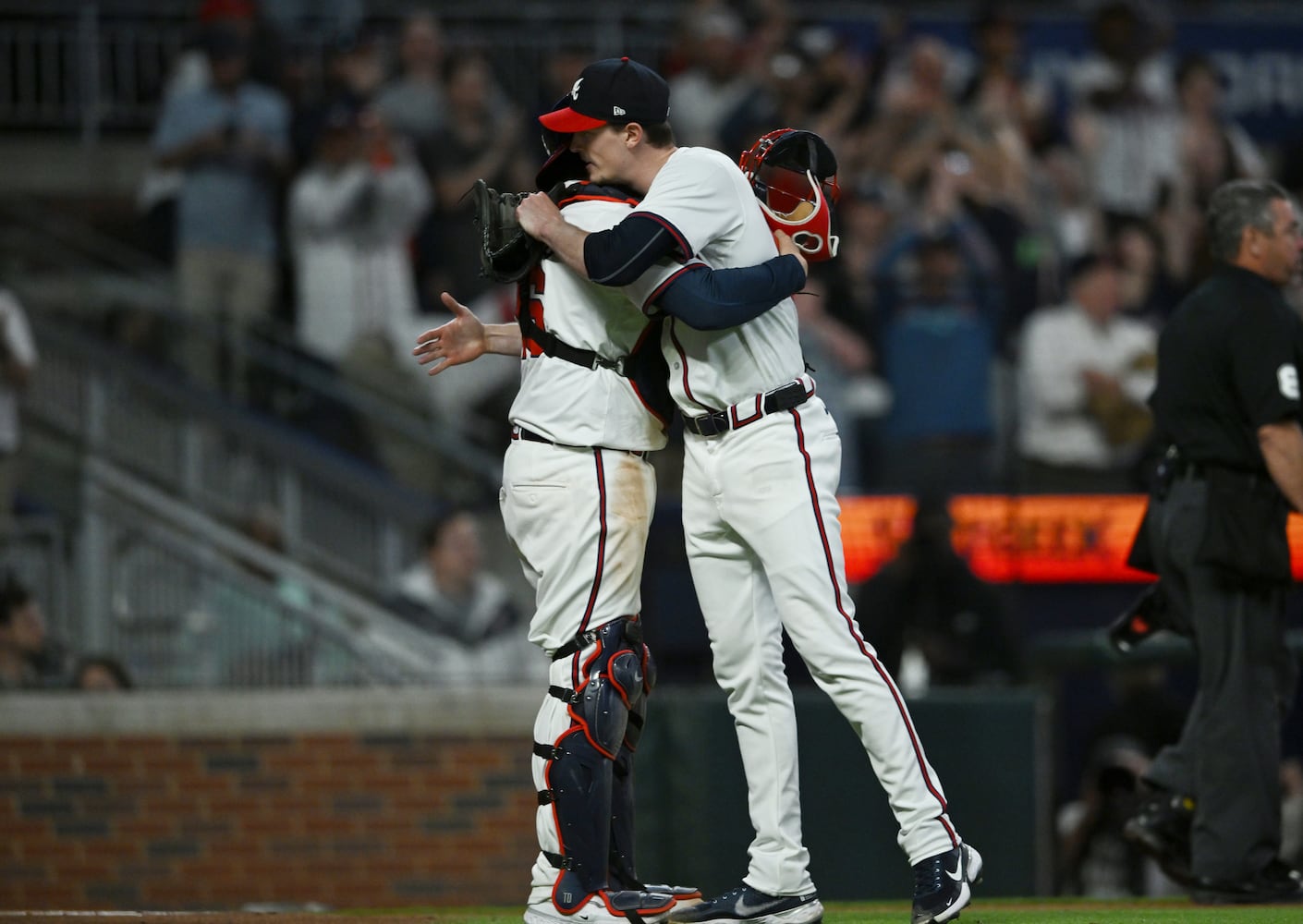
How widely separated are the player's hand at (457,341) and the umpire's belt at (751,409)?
0.65 m

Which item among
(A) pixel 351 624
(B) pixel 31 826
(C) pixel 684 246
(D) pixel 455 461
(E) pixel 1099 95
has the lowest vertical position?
(B) pixel 31 826

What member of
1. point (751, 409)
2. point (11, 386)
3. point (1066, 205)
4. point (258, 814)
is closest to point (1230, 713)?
point (751, 409)

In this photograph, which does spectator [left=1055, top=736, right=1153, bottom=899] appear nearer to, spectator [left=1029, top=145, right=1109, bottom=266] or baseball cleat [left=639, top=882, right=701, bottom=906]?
baseball cleat [left=639, top=882, right=701, bottom=906]

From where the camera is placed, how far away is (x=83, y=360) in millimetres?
8547

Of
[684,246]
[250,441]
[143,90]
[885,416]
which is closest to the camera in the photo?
[684,246]

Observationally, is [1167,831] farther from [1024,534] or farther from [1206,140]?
[1206,140]

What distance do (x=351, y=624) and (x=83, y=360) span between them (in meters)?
1.81

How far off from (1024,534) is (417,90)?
13.8ft

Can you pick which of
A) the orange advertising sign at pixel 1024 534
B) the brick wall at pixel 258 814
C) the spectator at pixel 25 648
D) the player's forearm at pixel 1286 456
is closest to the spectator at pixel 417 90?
the orange advertising sign at pixel 1024 534

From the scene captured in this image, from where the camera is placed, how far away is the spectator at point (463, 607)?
26.2 ft

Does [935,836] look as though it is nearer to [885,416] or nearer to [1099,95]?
[885,416]

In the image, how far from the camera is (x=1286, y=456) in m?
4.95

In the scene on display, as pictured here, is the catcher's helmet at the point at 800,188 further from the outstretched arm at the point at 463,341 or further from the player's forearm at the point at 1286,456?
the player's forearm at the point at 1286,456

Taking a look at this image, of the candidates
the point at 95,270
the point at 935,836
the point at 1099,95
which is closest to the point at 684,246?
the point at 935,836
